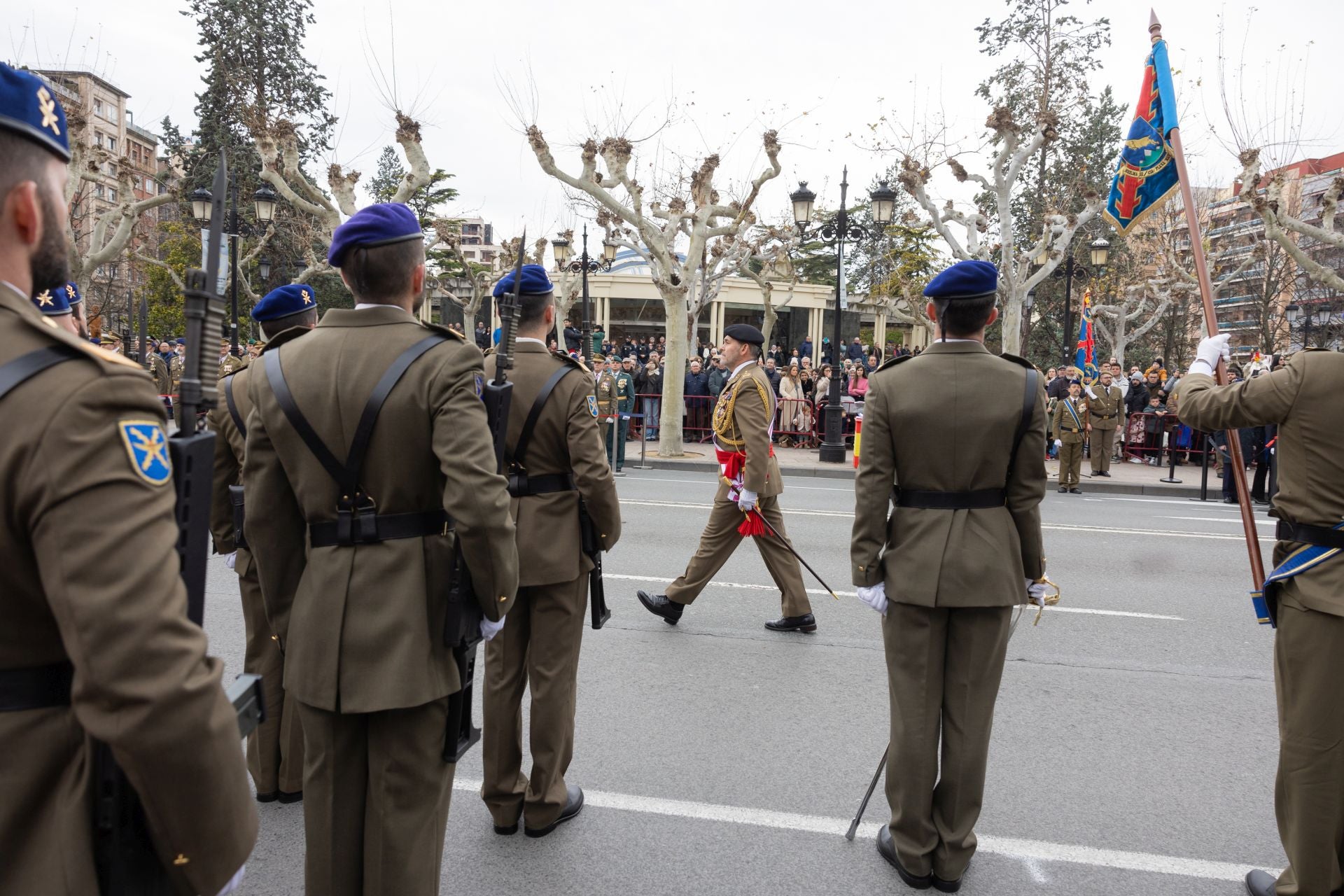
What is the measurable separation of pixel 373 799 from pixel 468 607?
22.9 inches

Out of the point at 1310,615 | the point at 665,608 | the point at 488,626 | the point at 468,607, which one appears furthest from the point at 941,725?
the point at 665,608

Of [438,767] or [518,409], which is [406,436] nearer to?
[438,767]

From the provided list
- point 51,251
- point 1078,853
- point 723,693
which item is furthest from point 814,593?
point 51,251

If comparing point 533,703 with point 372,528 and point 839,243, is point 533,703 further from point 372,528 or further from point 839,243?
point 839,243

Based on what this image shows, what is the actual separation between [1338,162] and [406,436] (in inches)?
2299

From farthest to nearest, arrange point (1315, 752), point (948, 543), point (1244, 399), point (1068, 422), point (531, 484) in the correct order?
1. point (1068, 422)
2. point (531, 484)
3. point (948, 543)
4. point (1244, 399)
5. point (1315, 752)

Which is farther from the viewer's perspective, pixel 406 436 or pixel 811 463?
pixel 811 463

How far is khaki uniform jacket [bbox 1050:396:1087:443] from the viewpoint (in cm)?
1580

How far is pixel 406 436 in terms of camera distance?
2.43 meters

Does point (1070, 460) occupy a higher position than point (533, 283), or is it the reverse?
point (533, 283)

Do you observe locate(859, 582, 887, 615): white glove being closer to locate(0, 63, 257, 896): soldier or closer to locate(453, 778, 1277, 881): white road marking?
locate(453, 778, 1277, 881): white road marking

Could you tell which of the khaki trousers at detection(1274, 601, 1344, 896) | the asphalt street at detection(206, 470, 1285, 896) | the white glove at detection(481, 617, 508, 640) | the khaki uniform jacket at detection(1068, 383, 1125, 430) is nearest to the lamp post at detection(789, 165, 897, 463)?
the khaki uniform jacket at detection(1068, 383, 1125, 430)

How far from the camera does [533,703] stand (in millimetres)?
3766

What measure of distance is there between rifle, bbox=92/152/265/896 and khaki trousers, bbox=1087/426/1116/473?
18.3m
